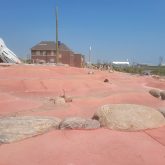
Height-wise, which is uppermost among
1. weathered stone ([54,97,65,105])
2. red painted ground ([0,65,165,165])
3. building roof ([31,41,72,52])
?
building roof ([31,41,72,52])

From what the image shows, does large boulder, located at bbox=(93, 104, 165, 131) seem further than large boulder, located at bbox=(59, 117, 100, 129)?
Yes

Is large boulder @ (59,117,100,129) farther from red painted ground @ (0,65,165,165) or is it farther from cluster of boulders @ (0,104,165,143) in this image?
red painted ground @ (0,65,165,165)

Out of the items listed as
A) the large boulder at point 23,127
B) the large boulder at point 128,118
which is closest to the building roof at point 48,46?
the large boulder at point 128,118

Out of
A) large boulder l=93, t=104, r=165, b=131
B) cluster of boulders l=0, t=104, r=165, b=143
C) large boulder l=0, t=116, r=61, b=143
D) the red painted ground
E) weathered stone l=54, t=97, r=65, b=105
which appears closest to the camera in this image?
the red painted ground

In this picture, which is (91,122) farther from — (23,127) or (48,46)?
(48,46)

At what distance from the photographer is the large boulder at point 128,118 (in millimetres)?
7922

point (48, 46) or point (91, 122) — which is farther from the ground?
point (48, 46)

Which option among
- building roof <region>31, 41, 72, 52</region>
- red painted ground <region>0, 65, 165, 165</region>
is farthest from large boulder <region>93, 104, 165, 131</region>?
building roof <region>31, 41, 72, 52</region>

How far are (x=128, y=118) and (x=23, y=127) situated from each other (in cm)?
278

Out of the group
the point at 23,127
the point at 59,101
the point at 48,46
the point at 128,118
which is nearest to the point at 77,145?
the point at 23,127

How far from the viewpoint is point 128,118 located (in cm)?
809

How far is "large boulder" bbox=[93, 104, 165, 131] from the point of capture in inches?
312

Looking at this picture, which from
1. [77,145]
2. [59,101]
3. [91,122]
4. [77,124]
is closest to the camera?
[77,145]

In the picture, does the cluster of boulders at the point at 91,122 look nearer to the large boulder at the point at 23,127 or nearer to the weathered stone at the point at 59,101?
the large boulder at the point at 23,127
